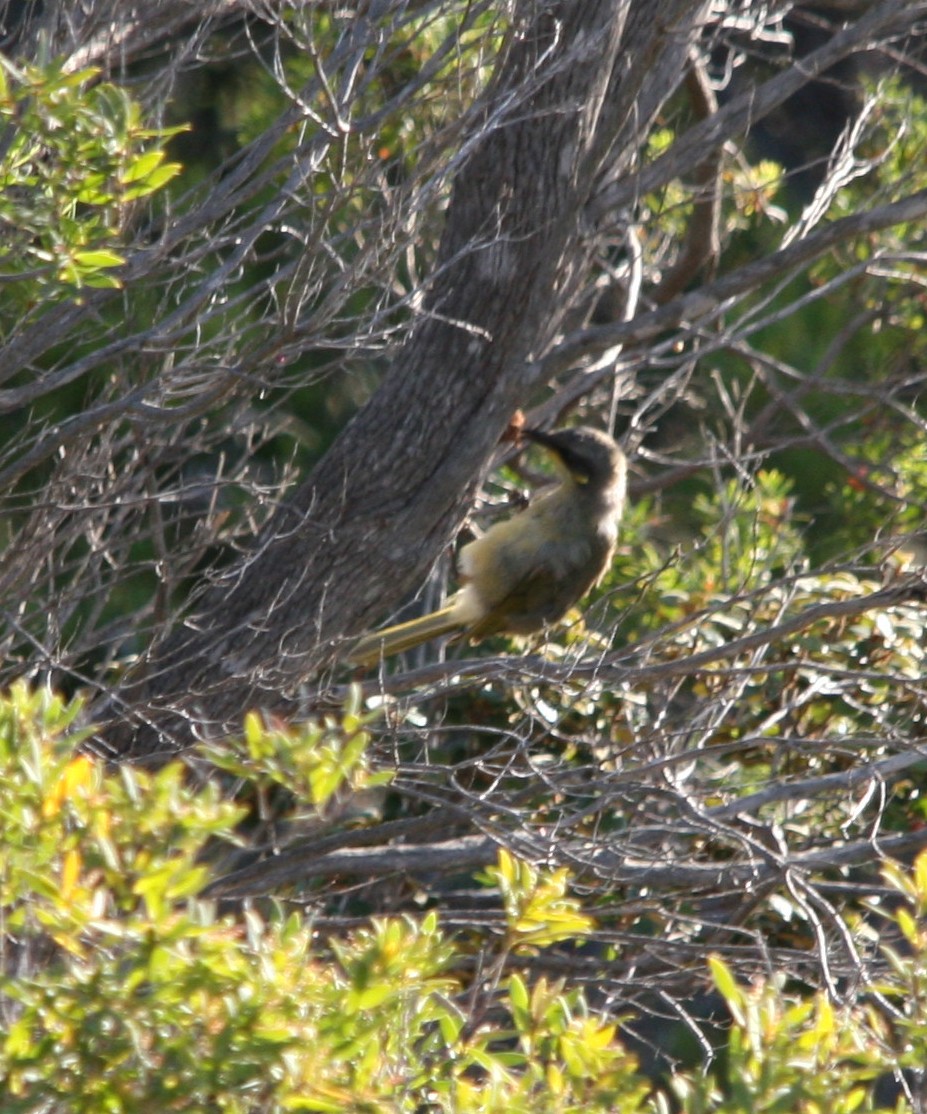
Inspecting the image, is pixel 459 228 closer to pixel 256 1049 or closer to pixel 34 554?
pixel 34 554

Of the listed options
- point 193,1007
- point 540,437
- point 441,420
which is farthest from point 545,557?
point 193,1007

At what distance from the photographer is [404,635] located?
5887 millimetres

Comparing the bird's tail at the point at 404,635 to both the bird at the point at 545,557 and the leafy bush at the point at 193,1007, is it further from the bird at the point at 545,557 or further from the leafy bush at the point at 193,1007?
the leafy bush at the point at 193,1007

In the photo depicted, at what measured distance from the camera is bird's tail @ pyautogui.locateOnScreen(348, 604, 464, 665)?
17.8 feet

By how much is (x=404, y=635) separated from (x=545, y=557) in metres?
0.71

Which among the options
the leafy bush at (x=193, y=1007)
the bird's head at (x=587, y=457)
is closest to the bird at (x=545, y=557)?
the bird's head at (x=587, y=457)

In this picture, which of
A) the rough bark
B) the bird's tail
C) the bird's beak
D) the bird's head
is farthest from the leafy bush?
the bird's head

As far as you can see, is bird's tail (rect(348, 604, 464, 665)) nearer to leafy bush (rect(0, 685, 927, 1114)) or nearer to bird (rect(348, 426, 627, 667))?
bird (rect(348, 426, 627, 667))

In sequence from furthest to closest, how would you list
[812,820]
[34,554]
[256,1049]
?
[812,820] < [34,554] < [256,1049]

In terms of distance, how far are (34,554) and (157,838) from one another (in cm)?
253

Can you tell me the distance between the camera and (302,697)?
459 centimetres

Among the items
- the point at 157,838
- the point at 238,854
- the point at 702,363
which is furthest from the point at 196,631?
the point at 702,363

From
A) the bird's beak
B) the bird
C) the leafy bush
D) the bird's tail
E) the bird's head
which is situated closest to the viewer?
the leafy bush

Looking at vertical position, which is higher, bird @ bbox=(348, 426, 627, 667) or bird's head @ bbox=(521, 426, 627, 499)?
bird's head @ bbox=(521, 426, 627, 499)
